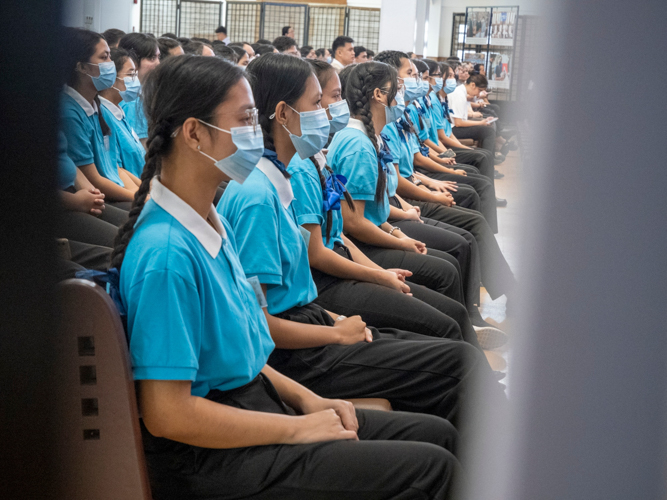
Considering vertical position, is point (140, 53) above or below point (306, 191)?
above

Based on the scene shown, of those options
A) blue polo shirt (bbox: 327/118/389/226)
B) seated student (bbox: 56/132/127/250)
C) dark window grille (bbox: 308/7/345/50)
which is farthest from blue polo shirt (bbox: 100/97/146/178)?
dark window grille (bbox: 308/7/345/50)

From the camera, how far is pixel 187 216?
1.10m

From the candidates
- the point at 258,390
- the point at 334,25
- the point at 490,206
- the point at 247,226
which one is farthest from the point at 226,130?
the point at 334,25

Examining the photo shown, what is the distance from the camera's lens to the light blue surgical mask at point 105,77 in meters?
2.78

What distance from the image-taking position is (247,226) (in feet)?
4.77

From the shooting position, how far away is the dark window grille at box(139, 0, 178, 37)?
1099 cm

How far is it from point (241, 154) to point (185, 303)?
32cm

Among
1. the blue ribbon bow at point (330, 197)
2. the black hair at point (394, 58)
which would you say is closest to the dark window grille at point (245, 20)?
the black hair at point (394, 58)

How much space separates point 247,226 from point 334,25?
34.3ft

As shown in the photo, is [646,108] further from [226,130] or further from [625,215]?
[226,130]

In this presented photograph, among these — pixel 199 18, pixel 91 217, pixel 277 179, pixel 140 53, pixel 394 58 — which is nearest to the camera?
pixel 277 179

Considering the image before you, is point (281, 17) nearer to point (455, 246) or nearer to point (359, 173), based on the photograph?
point (455, 246)

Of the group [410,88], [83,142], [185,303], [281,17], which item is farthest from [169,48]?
[281,17]

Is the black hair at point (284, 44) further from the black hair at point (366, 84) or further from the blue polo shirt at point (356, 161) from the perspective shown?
the blue polo shirt at point (356, 161)
